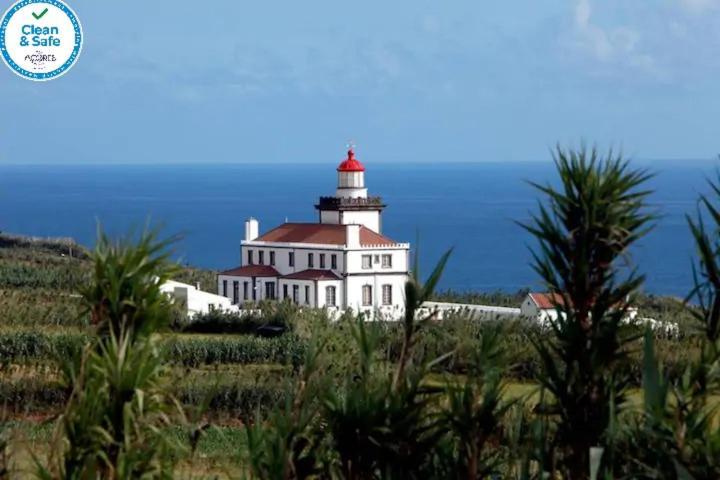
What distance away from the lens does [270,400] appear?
21391 mm

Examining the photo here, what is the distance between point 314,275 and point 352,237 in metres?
1.40

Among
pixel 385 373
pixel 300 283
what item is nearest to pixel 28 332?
pixel 300 283

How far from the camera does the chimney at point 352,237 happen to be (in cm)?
3994

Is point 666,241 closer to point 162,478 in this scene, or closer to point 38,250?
point 38,250

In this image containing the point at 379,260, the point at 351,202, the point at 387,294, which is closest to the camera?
the point at 379,260

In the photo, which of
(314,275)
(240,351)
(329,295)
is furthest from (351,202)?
(240,351)

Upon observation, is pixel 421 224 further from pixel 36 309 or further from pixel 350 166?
pixel 36 309

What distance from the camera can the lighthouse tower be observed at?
43000mm

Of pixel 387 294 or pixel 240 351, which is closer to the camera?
pixel 240 351

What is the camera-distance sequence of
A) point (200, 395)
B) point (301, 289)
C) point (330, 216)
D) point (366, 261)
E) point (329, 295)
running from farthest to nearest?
point (330, 216) → point (366, 261) → point (301, 289) → point (329, 295) → point (200, 395)

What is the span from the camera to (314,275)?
40.0 meters

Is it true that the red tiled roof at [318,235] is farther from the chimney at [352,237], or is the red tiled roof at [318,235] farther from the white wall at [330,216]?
the white wall at [330,216]

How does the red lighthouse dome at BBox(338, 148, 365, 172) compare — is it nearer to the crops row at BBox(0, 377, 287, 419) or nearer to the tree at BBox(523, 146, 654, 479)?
the crops row at BBox(0, 377, 287, 419)

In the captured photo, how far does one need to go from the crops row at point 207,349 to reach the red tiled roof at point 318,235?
11685mm
